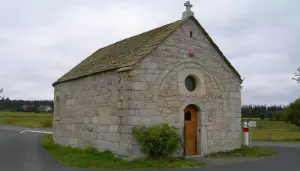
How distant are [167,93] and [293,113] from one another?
18.1 m

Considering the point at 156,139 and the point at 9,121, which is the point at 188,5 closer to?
the point at 156,139

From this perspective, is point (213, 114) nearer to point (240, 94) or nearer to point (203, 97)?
point (203, 97)

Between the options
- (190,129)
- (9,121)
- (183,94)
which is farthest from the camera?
(9,121)

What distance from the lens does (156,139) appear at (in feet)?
40.6

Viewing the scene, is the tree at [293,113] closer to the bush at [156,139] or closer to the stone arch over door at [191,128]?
the stone arch over door at [191,128]

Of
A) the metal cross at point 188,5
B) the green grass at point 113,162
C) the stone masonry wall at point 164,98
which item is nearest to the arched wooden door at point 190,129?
the stone masonry wall at point 164,98

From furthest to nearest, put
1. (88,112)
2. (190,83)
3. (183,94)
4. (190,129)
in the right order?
(88,112), (190,83), (190,129), (183,94)

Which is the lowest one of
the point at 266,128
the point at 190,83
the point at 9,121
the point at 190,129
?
the point at 266,128

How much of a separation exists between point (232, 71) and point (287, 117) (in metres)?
15.2

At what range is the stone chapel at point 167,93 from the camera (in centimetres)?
1303

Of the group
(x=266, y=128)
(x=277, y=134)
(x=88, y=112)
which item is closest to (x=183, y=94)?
(x=88, y=112)

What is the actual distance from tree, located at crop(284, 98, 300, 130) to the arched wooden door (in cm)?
1639

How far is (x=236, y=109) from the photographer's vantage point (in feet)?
51.5

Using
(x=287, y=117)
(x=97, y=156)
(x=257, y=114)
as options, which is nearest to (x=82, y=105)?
(x=97, y=156)
